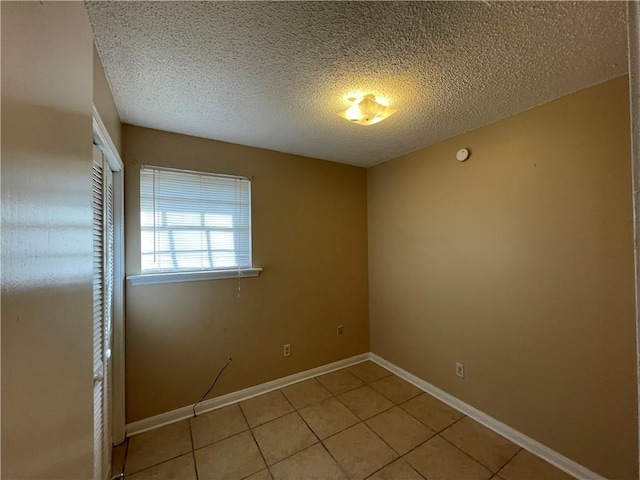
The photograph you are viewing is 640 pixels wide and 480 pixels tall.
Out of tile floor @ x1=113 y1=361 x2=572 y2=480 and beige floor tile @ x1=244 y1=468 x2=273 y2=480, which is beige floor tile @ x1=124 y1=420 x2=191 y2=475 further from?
beige floor tile @ x1=244 y1=468 x2=273 y2=480

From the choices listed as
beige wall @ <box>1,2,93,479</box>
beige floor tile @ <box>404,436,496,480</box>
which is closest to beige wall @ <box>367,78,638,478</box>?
beige floor tile @ <box>404,436,496,480</box>

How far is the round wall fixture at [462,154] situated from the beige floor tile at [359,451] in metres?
2.29

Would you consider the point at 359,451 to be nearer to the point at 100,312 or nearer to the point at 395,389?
the point at 395,389

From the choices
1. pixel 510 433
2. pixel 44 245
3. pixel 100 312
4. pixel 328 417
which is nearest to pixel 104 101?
pixel 100 312

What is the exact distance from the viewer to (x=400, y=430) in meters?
1.93

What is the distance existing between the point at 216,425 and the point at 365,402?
1.26 metres

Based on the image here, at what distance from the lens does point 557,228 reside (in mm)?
1646

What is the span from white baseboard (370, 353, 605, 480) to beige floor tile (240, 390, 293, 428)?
4.17ft

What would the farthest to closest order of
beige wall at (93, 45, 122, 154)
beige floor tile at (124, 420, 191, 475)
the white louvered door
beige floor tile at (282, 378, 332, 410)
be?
1. beige floor tile at (282, 378, 332, 410)
2. beige floor tile at (124, 420, 191, 475)
3. the white louvered door
4. beige wall at (93, 45, 122, 154)

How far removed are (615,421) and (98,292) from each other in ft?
9.67

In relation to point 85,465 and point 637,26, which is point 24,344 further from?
point 637,26

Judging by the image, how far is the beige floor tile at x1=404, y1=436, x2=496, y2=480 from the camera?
1561 millimetres

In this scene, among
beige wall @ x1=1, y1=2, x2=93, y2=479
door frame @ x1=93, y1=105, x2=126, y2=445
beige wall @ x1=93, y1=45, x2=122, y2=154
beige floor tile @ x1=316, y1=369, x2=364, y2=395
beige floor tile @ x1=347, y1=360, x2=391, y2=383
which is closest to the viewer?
beige wall @ x1=1, y1=2, x2=93, y2=479

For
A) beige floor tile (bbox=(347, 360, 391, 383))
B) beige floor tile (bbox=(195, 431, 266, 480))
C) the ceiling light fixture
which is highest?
the ceiling light fixture
